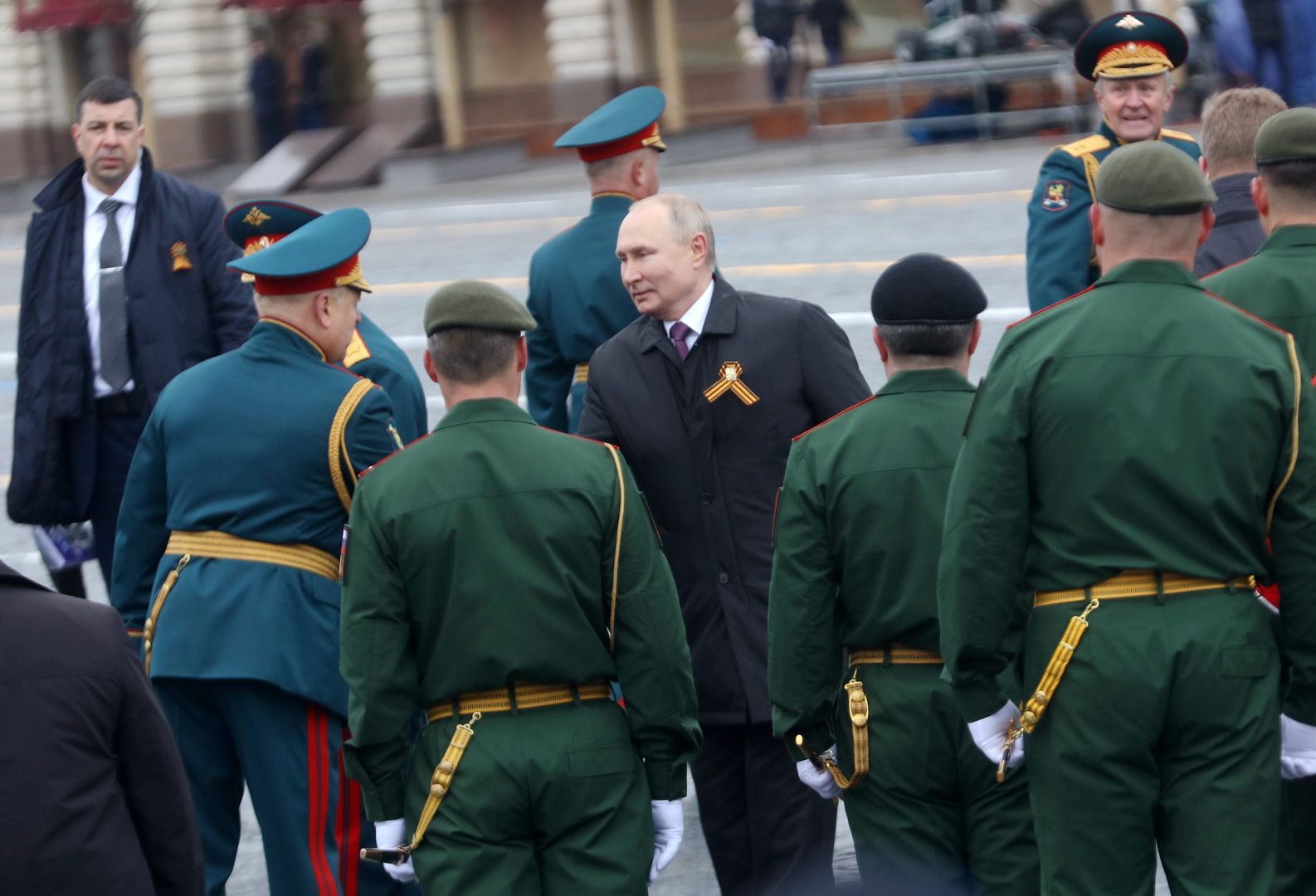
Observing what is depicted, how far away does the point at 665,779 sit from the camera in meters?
4.27

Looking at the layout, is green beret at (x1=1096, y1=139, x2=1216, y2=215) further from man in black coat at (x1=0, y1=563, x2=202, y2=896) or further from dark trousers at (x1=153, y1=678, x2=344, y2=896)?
dark trousers at (x1=153, y1=678, x2=344, y2=896)

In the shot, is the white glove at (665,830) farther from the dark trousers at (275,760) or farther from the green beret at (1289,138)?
the green beret at (1289,138)

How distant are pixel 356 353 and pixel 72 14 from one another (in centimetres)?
2905

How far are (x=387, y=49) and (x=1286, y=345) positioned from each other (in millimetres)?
28904

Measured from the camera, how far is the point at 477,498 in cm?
412

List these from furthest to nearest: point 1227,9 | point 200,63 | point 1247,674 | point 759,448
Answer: point 200,63
point 1227,9
point 759,448
point 1247,674

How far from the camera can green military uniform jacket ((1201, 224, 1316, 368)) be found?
4.76 metres

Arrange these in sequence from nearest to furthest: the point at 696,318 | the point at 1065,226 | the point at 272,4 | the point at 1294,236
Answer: the point at 1294,236 → the point at 696,318 → the point at 1065,226 → the point at 272,4

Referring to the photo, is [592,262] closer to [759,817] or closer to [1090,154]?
[1090,154]

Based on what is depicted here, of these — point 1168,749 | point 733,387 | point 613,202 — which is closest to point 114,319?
point 613,202

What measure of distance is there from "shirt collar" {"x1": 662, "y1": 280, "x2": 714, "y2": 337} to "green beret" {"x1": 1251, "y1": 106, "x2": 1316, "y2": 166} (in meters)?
1.45

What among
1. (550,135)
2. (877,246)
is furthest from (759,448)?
(550,135)

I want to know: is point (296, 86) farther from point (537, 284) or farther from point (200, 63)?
point (537, 284)


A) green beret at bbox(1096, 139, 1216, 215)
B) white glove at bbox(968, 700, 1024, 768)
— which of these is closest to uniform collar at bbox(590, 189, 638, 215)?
green beret at bbox(1096, 139, 1216, 215)
